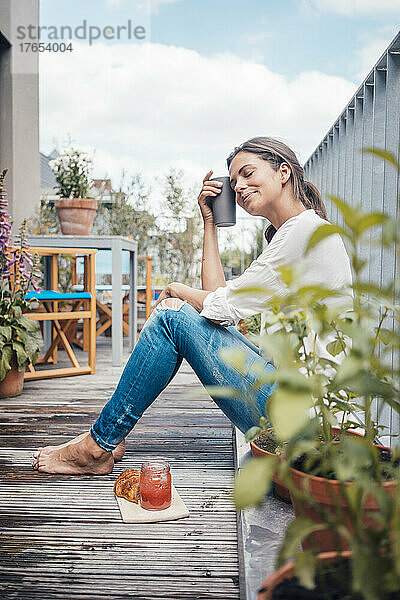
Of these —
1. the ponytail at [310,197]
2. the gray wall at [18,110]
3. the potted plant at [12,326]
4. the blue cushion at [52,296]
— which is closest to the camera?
the ponytail at [310,197]

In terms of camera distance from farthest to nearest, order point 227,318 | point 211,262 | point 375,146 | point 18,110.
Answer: point 18,110, point 211,262, point 375,146, point 227,318

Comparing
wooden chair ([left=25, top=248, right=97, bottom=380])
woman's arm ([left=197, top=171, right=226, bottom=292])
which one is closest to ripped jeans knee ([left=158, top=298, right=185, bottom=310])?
woman's arm ([left=197, top=171, right=226, bottom=292])

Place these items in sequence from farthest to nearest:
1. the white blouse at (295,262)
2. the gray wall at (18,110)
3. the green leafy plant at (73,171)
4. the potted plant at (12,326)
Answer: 1. the gray wall at (18,110)
2. the green leafy plant at (73,171)
3. the potted plant at (12,326)
4. the white blouse at (295,262)

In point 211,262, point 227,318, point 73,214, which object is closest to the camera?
point 227,318

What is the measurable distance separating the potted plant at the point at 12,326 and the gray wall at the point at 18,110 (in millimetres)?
2285

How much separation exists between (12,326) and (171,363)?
4.73ft

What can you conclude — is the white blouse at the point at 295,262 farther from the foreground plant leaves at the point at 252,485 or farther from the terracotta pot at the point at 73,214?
the terracotta pot at the point at 73,214

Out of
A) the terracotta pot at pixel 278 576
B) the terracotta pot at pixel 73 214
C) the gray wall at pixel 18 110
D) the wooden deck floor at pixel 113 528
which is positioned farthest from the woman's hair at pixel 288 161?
the gray wall at pixel 18 110

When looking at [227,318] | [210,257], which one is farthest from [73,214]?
[227,318]

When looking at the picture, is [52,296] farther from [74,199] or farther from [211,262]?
[211,262]

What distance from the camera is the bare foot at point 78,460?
71.6 inches

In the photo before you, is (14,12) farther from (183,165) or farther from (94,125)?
(94,125)

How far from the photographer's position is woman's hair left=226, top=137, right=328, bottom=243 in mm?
1711

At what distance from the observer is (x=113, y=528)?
1502 millimetres
